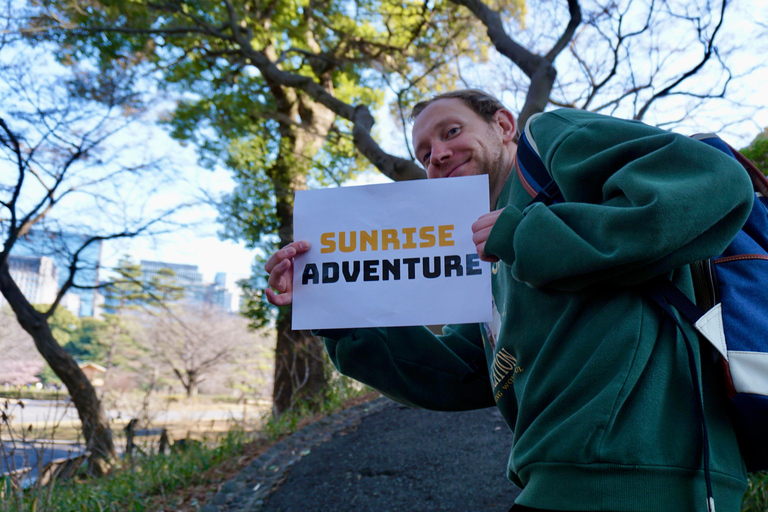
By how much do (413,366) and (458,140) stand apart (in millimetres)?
749

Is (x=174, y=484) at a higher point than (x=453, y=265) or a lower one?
lower

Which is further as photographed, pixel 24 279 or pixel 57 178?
pixel 24 279

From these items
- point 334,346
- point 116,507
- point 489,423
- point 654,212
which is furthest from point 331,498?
point 654,212

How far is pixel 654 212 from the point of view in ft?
3.05

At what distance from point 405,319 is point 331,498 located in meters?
2.86

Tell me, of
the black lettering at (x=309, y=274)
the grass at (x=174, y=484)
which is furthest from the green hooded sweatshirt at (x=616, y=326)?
the grass at (x=174, y=484)

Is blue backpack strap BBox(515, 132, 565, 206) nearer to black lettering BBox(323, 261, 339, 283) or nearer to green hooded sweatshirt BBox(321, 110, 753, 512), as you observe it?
green hooded sweatshirt BBox(321, 110, 753, 512)

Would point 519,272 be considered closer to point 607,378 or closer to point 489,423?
point 607,378

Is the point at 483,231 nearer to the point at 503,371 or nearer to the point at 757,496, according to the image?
the point at 503,371

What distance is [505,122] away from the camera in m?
1.76

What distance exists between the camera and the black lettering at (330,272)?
1.60 metres

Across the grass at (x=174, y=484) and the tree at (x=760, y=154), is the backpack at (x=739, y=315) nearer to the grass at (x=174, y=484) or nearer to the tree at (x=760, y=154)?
the grass at (x=174, y=484)

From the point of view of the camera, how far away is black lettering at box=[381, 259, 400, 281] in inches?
61.4

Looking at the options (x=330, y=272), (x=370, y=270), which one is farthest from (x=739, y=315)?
(x=330, y=272)
